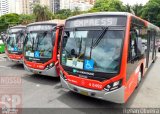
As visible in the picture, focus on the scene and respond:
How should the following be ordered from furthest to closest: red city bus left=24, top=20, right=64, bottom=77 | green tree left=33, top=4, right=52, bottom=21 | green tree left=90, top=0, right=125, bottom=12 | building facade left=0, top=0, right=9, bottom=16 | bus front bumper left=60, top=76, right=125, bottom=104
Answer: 1. building facade left=0, top=0, right=9, bottom=16
2. green tree left=90, top=0, right=125, bottom=12
3. green tree left=33, top=4, right=52, bottom=21
4. red city bus left=24, top=20, right=64, bottom=77
5. bus front bumper left=60, top=76, right=125, bottom=104

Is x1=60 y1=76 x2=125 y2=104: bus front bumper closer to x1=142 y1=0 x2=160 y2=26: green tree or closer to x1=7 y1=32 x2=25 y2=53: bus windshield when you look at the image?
x1=7 y1=32 x2=25 y2=53: bus windshield

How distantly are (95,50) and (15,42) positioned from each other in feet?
24.6

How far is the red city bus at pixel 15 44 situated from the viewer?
35.8 feet

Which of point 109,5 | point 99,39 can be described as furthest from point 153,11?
point 99,39

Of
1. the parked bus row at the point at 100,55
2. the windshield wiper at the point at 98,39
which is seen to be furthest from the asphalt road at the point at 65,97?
the windshield wiper at the point at 98,39

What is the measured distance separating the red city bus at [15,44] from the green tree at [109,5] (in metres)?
48.4

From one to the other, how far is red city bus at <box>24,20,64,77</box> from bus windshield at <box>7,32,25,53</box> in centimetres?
260

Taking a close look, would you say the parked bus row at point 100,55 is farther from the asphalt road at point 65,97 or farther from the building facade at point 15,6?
the building facade at point 15,6

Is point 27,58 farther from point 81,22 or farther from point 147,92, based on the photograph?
point 147,92

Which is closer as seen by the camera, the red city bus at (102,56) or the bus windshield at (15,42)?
the red city bus at (102,56)

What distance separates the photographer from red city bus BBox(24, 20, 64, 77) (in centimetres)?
788

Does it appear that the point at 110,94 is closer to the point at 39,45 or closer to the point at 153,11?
the point at 39,45

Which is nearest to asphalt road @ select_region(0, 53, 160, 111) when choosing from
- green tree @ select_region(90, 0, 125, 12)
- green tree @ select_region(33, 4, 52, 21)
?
green tree @ select_region(33, 4, 52, 21)

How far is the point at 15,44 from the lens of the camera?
11.3 metres
